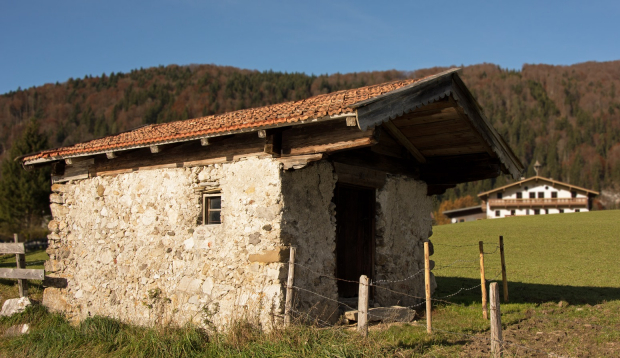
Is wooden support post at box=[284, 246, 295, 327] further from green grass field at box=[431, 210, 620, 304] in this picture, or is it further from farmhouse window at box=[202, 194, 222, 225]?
green grass field at box=[431, 210, 620, 304]

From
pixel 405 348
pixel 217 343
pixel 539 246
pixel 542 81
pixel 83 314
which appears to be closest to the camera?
pixel 405 348

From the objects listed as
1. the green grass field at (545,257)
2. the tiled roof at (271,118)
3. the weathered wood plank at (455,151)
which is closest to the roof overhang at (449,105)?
the weathered wood plank at (455,151)

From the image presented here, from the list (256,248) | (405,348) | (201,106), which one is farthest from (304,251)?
(201,106)

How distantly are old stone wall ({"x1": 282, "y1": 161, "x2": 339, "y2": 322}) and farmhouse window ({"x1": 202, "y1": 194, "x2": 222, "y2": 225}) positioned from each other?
143 centimetres

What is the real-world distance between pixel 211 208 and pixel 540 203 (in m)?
52.9

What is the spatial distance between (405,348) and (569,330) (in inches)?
119

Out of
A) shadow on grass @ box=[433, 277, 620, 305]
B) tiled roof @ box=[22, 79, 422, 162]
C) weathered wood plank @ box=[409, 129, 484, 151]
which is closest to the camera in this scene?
tiled roof @ box=[22, 79, 422, 162]

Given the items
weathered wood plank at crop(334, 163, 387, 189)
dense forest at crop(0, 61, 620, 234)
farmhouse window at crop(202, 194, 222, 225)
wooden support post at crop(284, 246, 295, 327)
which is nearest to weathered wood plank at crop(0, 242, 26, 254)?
farmhouse window at crop(202, 194, 222, 225)

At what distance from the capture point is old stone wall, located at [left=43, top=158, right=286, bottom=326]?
6998 millimetres

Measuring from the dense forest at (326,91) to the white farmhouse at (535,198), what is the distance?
84.5 ft

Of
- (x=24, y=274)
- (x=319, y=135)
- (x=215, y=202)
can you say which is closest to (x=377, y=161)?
(x=319, y=135)

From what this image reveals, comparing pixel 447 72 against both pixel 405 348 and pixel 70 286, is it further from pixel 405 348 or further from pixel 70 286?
pixel 70 286

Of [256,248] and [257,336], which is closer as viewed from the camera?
[257,336]

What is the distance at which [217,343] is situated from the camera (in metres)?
6.36
